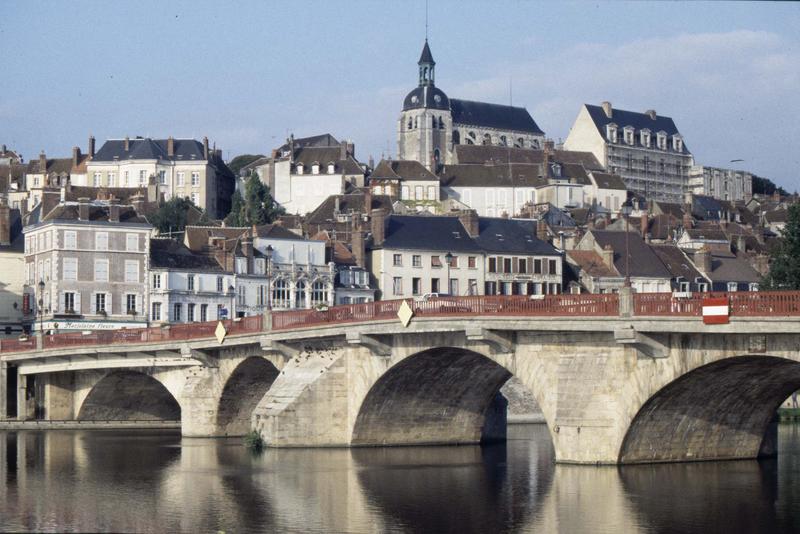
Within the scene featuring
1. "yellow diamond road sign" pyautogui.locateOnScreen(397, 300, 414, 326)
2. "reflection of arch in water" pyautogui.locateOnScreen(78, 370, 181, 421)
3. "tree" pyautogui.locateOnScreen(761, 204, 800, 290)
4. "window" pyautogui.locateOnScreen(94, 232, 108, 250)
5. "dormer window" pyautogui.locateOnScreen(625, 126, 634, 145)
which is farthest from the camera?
"dormer window" pyautogui.locateOnScreen(625, 126, 634, 145)

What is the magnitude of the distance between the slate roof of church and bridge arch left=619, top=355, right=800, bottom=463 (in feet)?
432

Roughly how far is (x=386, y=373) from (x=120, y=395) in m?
25.7

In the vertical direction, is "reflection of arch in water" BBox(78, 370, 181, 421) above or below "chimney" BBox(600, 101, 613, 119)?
below

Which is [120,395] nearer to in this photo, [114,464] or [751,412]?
[114,464]

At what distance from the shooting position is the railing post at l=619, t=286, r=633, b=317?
40.9 metres

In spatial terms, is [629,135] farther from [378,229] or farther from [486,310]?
[486,310]

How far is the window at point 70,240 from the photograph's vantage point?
3511 inches

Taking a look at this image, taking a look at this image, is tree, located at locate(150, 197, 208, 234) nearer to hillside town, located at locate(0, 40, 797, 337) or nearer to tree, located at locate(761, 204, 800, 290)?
hillside town, located at locate(0, 40, 797, 337)

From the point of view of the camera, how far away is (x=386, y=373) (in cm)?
5166

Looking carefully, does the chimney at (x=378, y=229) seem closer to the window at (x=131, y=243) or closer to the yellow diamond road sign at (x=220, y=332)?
the window at (x=131, y=243)

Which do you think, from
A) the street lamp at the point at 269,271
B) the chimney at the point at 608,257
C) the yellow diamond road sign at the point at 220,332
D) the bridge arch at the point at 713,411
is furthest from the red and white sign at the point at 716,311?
the chimney at the point at 608,257

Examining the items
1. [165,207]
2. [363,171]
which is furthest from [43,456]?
[363,171]

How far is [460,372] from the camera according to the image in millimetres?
53719

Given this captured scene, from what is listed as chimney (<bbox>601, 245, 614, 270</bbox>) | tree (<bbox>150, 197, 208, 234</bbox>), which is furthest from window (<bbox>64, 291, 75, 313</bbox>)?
chimney (<bbox>601, 245, 614, 270</bbox>)
